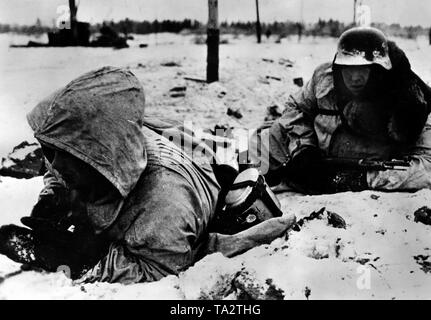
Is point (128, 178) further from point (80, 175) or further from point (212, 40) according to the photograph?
point (212, 40)

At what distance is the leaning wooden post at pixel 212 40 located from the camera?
772 centimetres

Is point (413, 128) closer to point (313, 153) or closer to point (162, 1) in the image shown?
point (313, 153)

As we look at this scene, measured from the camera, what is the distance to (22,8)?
16.6ft

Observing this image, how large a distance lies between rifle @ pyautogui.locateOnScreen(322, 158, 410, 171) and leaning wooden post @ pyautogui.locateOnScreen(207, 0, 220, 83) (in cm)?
415

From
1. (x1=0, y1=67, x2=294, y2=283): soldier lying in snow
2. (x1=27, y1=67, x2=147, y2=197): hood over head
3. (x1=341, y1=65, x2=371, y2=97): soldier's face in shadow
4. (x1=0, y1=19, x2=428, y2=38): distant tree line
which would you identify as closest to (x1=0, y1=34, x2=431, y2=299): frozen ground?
(x1=0, y1=67, x2=294, y2=283): soldier lying in snow

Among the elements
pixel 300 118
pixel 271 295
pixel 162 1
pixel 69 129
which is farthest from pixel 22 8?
pixel 271 295

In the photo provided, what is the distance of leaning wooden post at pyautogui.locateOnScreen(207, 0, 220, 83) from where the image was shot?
7.72 metres

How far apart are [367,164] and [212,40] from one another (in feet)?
14.8

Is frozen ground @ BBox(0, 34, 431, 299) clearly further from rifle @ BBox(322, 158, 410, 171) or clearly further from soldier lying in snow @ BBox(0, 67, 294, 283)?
rifle @ BBox(322, 158, 410, 171)

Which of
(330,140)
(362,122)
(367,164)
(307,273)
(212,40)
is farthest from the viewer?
(212,40)

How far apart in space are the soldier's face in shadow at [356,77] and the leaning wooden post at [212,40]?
3.90m

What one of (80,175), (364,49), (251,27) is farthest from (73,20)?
(251,27)

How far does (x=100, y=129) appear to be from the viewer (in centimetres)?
233

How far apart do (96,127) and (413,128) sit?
2715mm
